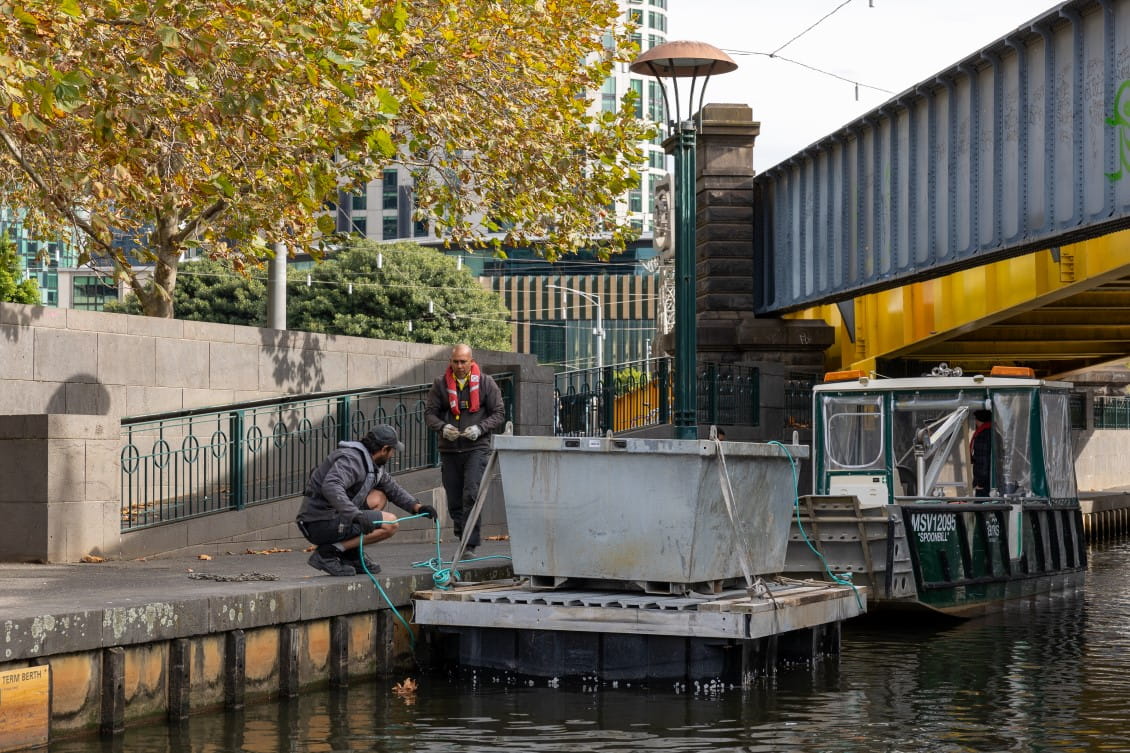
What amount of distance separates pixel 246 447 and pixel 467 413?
123 inches

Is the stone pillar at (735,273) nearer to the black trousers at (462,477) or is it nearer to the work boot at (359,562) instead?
the black trousers at (462,477)

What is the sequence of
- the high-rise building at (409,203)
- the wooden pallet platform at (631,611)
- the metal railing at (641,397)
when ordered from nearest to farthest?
1. the wooden pallet platform at (631,611)
2. the metal railing at (641,397)
3. the high-rise building at (409,203)

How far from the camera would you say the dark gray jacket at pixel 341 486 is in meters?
12.4

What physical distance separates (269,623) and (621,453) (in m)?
2.81

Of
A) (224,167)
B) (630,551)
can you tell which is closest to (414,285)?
(224,167)

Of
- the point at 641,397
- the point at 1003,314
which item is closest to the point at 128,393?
the point at 641,397

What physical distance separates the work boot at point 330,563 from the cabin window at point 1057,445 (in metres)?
9.56

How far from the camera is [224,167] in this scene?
61.6 feet

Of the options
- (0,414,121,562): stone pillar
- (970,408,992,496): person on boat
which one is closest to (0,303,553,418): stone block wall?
(0,414,121,562): stone pillar

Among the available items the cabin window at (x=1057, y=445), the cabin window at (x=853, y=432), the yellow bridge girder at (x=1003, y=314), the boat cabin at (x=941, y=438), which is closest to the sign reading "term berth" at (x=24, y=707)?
the boat cabin at (x=941, y=438)

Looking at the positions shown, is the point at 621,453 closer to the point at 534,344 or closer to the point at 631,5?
the point at 534,344

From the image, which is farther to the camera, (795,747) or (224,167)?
(224,167)

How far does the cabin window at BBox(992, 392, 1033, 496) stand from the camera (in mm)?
18594

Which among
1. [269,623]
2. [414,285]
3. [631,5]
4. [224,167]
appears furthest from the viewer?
[631,5]
